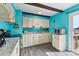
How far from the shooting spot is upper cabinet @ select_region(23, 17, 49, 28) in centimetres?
388

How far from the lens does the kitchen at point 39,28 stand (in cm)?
265

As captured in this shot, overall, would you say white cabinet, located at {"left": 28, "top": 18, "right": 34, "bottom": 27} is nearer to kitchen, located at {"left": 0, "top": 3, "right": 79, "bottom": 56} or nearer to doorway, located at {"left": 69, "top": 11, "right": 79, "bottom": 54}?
kitchen, located at {"left": 0, "top": 3, "right": 79, "bottom": 56}

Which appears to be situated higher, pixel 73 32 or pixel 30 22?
pixel 30 22

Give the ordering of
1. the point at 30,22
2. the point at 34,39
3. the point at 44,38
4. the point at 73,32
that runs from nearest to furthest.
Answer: the point at 73,32 → the point at 34,39 → the point at 30,22 → the point at 44,38

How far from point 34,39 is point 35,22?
2.74ft

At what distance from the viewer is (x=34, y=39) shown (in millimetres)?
3893

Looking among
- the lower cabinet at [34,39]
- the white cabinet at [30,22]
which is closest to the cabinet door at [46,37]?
the lower cabinet at [34,39]

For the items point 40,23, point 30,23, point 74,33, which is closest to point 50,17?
point 40,23

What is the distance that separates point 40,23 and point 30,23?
2.09 feet

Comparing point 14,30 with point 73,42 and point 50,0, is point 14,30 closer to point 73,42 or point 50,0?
point 73,42

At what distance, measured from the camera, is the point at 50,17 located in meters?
4.69

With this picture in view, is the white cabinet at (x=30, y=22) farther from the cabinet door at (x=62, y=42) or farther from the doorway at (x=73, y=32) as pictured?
the doorway at (x=73, y=32)

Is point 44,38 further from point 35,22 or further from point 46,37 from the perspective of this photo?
point 35,22

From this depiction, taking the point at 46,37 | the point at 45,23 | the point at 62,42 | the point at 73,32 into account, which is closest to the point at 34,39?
the point at 46,37
